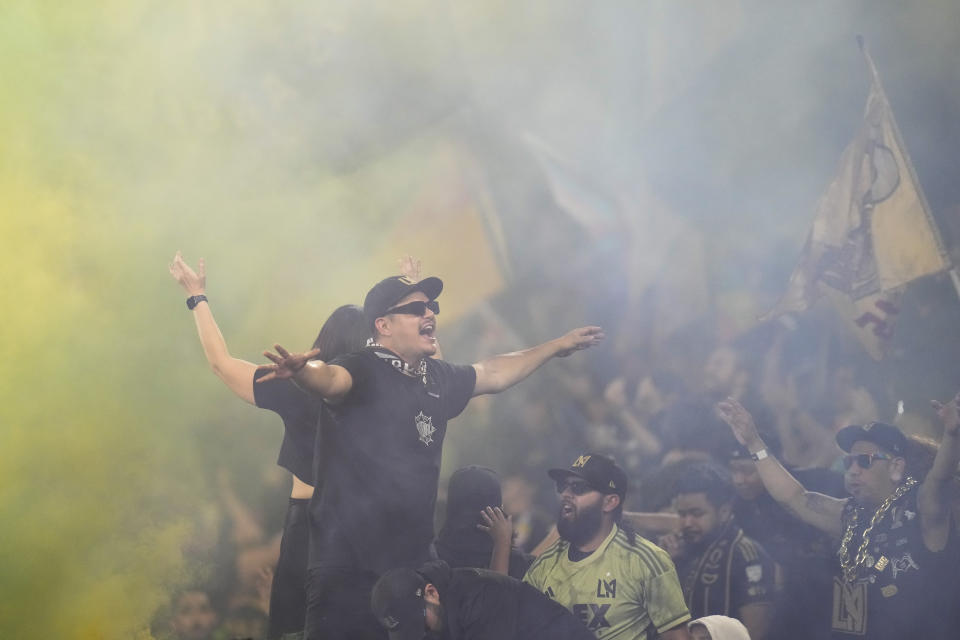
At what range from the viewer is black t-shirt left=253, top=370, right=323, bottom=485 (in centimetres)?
542

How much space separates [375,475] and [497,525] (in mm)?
849

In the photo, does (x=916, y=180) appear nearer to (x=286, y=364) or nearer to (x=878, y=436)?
(x=878, y=436)

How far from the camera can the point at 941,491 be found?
4969mm

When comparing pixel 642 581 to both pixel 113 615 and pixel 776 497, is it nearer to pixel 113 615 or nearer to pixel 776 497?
pixel 776 497

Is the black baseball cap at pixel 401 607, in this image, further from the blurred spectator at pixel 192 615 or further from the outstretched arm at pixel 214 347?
the blurred spectator at pixel 192 615

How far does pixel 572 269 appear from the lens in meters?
6.41

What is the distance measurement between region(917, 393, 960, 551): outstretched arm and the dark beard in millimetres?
1617

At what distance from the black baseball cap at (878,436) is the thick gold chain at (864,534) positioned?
0.20 metres

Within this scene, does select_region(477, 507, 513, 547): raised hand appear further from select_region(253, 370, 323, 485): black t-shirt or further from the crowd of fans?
select_region(253, 370, 323, 485): black t-shirt

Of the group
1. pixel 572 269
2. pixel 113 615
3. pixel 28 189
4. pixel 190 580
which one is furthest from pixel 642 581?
pixel 28 189

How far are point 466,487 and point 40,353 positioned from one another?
3003 mm

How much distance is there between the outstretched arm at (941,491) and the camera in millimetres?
4934

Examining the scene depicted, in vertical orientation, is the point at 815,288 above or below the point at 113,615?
above

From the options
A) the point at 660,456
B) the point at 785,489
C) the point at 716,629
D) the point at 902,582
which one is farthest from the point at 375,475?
the point at 902,582
